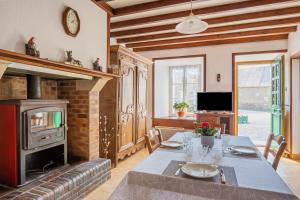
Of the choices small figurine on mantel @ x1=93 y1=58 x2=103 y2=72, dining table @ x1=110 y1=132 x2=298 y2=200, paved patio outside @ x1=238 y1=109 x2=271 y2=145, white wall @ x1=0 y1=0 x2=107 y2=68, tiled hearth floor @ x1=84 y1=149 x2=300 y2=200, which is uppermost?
white wall @ x1=0 y1=0 x2=107 y2=68

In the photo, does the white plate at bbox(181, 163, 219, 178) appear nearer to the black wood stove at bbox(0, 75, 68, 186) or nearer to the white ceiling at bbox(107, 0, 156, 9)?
the black wood stove at bbox(0, 75, 68, 186)

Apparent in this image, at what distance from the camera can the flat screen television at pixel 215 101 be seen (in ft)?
13.9

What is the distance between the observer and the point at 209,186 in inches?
45.7

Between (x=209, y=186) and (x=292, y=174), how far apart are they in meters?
2.75

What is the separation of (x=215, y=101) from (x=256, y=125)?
348cm

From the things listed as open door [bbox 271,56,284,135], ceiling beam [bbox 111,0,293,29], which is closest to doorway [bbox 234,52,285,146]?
open door [bbox 271,56,284,135]

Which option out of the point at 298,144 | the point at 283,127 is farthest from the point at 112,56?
the point at 298,144

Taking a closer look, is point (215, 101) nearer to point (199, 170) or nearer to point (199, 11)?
point (199, 11)

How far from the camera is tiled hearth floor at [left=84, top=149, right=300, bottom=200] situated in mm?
2430

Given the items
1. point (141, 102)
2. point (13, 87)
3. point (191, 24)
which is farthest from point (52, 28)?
point (141, 102)

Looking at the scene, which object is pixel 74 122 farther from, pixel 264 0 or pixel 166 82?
pixel 166 82

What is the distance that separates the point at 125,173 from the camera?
308cm

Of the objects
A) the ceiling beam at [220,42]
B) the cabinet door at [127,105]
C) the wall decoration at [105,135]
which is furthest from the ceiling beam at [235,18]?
the wall decoration at [105,135]

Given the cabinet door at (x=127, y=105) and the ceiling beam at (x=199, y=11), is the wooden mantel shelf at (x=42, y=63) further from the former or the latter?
the ceiling beam at (x=199, y=11)
